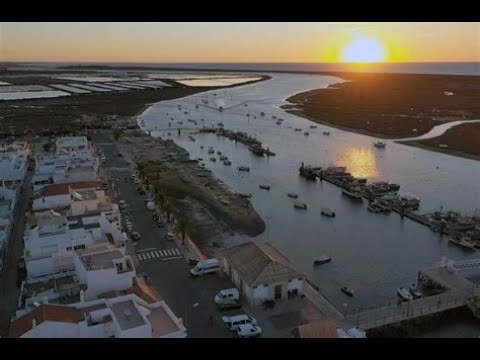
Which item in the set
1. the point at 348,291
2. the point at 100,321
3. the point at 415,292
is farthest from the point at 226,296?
the point at 415,292

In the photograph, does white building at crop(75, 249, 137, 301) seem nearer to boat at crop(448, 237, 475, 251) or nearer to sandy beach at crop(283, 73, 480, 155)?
boat at crop(448, 237, 475, 251)

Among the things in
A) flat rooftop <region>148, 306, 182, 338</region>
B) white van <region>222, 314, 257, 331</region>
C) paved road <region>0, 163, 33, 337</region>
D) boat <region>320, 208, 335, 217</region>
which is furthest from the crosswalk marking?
boat <region>320, 208, 335, 217</region>

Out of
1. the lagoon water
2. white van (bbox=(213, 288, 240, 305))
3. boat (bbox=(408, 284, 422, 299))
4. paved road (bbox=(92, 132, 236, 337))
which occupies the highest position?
white van (bbox=(213, 288, 240, 305))

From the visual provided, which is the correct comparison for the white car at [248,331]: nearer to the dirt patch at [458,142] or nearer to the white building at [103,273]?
the white building at [103,273]

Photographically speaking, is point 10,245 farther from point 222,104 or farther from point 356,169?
point 222,104

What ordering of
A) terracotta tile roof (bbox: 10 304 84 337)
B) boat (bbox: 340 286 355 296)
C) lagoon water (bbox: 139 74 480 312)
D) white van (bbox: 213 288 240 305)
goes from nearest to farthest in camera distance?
terracotta tile roof (bbox: 10 304 84 337) < white van (bbox: 213 288 240 305) < boat (bbox: 340 286 355 296) < lagoon water (bbox: 139 74 480 312)

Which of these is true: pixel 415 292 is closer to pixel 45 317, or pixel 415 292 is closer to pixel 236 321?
pixel 236 321
